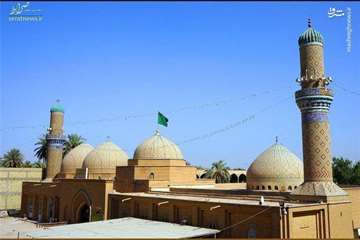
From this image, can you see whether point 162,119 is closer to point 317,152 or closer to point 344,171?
point 317,152

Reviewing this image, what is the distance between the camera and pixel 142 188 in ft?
Answer: 82.8

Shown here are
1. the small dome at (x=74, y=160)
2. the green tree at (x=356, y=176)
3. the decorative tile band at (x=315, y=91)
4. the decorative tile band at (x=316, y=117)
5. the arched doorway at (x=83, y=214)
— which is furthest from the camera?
the green tree at (x=356, y=176)

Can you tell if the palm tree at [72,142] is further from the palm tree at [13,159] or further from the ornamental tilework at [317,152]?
the ornamental tilework at [317,152]

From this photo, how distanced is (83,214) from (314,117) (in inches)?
690

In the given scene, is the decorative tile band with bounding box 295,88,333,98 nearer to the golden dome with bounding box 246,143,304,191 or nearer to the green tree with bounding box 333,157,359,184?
the golden dome with bounding box 246,143,304,191

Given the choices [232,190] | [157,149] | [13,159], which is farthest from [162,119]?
[13,159]

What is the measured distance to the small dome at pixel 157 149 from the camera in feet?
91.2

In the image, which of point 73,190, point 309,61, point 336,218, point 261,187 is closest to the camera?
point 336,218

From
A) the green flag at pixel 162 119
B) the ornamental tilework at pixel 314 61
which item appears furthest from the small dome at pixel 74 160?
the ornamental tilework at pixel 314 61

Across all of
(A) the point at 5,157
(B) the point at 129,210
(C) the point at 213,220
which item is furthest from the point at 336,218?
(A) the point at 5,157

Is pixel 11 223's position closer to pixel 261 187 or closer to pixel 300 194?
pixel 261 187

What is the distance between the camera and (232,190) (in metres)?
23.3

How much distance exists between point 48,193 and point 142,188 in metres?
10.5

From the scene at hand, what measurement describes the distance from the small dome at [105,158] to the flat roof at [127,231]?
12.0m
